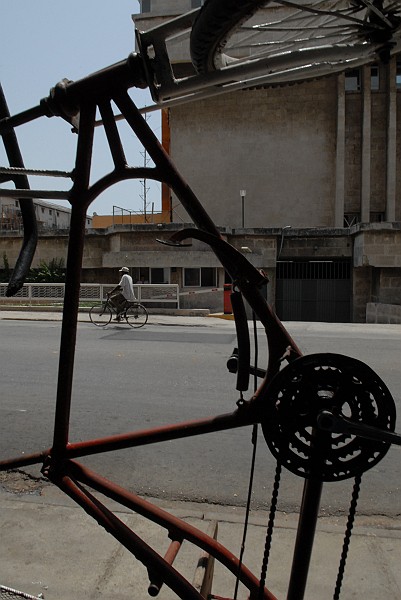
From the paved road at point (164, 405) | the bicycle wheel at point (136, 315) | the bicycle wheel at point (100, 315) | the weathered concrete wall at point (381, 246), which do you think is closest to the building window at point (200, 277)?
the weathered concrete wall at point (381, 246)

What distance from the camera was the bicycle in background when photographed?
52.5ft

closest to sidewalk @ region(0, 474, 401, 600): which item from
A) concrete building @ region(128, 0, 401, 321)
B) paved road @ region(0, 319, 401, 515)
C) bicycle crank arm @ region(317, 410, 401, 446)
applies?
paved road @ region(0, 319, 401, 515)

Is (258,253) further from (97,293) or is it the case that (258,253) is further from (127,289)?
(127,289)

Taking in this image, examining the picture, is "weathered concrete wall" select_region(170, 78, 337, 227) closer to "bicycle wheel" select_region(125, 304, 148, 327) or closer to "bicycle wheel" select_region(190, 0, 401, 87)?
"bicycle wheel" select_region(125, 304, 148, 327)

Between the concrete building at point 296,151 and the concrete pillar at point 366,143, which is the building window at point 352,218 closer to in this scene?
the concrete building at point 296,151

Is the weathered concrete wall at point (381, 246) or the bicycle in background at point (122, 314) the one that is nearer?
the bicycle in background at point (122, 314)

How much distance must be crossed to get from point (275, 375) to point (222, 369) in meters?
7.52

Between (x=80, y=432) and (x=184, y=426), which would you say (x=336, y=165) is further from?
(x=184, y=426)

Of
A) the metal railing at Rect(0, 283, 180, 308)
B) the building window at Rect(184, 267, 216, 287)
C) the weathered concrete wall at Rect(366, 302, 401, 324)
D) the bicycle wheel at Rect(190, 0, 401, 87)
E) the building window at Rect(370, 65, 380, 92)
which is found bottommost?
the weathered concrete wall at Rect(366, 302, 401, 324)

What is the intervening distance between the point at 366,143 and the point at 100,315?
67.3 ft

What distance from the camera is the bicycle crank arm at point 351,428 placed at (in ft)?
5.34

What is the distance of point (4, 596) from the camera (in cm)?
236

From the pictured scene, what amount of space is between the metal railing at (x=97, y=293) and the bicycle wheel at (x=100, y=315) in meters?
3.17

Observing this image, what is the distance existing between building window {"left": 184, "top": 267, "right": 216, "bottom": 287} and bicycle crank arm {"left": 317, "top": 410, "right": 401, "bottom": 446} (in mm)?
20708
